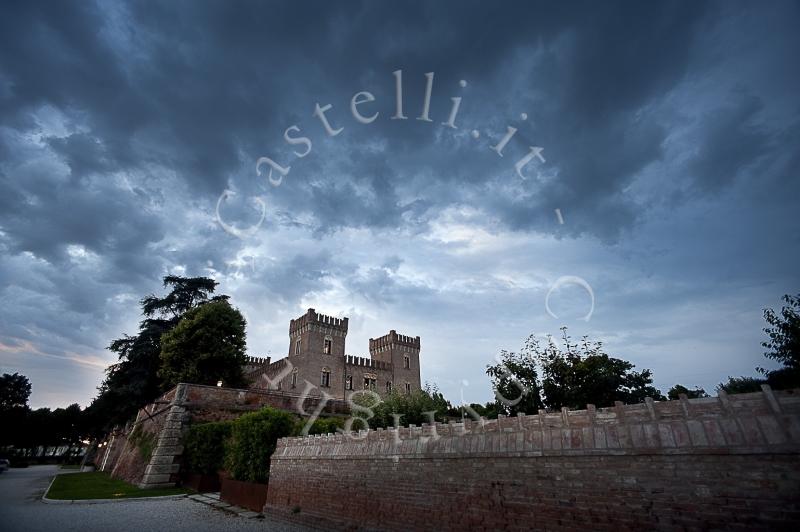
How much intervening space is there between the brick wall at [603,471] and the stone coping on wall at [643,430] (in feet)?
0.04

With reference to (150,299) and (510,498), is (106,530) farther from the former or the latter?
(150,299)

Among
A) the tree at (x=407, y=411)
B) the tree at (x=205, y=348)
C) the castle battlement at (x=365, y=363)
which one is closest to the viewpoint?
the tree at (x=407, y=411)

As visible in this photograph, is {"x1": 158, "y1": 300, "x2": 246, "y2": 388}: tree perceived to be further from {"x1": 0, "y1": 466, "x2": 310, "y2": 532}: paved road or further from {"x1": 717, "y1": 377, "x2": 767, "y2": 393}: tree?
{"x1": 717, "y1": 377, "x2": 767, "y2": 393}: tree

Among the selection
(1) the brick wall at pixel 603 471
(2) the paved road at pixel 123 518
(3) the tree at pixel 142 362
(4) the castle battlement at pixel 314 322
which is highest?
(4) the castle battlement at pixel 314 322

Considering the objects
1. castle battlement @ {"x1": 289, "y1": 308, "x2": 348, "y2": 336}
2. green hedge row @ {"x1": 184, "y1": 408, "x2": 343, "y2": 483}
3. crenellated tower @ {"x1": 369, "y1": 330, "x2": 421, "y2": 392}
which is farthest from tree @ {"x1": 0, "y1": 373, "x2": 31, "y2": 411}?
green hedge row @ {"x1": 184, "y1": 408, "x2": 343, "y2": 483}

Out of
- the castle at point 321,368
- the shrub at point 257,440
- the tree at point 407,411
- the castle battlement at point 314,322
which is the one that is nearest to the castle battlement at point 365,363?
the castle at point 321,368

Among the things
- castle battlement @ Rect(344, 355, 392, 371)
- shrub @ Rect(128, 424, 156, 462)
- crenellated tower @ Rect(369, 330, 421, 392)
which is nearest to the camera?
shrub @ Rect(128, 424, 156, 462)

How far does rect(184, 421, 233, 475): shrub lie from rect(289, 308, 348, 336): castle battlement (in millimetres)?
31283

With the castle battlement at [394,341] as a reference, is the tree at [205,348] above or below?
below

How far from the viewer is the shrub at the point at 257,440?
50.0 ft

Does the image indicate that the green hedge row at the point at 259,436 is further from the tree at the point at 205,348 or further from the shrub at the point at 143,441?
the tree at the point at 205,348

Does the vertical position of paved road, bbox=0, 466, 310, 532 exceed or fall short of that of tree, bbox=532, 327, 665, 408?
it falls short

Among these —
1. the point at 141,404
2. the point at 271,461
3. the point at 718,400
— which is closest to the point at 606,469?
the point at 718,400

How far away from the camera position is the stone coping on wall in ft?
14.9
